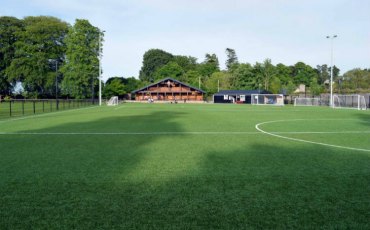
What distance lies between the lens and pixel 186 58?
120250mm

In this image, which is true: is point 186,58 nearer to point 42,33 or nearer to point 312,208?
point 42,33

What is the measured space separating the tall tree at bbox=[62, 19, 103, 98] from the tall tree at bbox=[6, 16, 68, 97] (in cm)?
835

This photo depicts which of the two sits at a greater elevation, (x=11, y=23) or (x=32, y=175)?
(x=11, y=23)

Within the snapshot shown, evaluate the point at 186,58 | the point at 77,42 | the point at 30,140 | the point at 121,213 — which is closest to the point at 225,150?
the point at 121,213

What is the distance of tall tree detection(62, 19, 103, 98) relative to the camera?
57812 mm

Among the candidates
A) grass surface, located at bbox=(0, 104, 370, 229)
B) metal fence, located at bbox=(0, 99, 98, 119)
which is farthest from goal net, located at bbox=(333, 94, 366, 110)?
grass surface, located at bbox=(0, 104, 370, 229)

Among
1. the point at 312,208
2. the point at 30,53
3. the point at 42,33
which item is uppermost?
the point at 42,33

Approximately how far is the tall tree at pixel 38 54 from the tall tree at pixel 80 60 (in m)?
8.35

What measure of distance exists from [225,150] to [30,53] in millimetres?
67000

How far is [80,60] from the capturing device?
191ft

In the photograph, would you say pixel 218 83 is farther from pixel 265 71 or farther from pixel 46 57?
pixel 46 57

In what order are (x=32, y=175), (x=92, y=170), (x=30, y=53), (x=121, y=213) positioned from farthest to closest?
(x=30, y=53) < (x=92, y=170) < (x=32, y=175) < (x=121, y=213)

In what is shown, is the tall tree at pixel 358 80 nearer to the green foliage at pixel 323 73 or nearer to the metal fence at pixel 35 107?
the green foliage at pixel 323 73

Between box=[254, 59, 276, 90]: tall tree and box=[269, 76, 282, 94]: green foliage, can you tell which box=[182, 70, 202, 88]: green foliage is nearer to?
box=[254, 59, 276, 90]: tall tree
